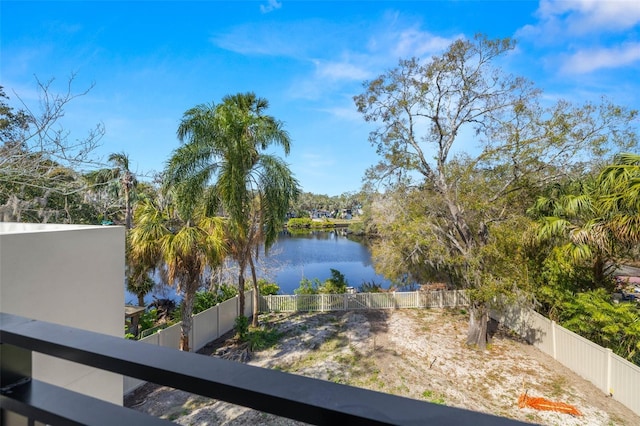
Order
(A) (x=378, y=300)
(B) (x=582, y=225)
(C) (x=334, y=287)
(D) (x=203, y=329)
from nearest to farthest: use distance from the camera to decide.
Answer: (B) (x=582, y=225) → (D) (x=203, y=329) → (A) (x=378, y=300) → (C) (x=334, y=287)

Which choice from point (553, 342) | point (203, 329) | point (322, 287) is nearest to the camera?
point (553, 342)

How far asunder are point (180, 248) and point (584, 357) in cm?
941

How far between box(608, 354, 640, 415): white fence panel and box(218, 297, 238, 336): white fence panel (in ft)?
31.3

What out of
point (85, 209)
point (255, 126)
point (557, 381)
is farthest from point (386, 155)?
point (85, 209)

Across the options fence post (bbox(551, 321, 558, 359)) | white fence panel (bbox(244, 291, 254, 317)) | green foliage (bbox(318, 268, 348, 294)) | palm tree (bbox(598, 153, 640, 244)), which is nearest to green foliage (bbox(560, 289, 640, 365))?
fence post (bbox(551, 321, 558, 359))

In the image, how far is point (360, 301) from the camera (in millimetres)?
12445

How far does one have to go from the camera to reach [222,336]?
9.59 m

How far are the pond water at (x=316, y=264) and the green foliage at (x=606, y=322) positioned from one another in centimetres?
956

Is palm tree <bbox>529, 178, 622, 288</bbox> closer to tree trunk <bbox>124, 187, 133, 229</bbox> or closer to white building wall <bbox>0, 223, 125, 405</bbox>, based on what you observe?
white building wall <bbox>0, 223, 125, 405</bbox>

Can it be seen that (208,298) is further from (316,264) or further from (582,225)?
(316,264)

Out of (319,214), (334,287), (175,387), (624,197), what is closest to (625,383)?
(624,197)

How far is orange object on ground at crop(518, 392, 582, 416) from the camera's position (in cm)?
584

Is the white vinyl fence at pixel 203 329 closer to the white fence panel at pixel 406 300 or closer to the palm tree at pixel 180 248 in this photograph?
the palm tree at pixel 180 248

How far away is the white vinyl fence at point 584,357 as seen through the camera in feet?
19.2
